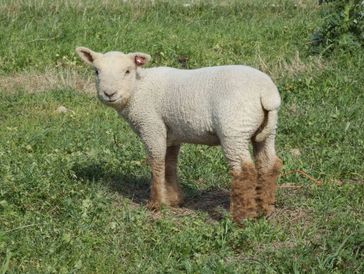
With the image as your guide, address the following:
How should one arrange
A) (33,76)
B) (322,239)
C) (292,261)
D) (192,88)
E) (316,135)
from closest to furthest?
(292,261)
(322,239)
(192,88)
(316,135)
(33,76)

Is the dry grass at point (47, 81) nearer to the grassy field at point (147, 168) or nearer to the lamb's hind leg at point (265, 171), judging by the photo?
the grassy field at point (147, 168)

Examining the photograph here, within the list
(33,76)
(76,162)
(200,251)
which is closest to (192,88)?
(200,251)

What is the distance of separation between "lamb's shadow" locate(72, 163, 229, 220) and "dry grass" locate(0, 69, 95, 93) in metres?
3.40

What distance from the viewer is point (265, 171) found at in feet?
22.0

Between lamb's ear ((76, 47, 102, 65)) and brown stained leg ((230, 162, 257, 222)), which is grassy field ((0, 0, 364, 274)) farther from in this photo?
lamb's ear ((76, 47, 102, 65))

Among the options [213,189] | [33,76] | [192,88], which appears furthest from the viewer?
[33,76]

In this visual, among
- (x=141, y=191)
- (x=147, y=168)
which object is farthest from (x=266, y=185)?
(x=147, y=168)

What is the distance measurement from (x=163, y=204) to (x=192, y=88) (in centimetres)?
108

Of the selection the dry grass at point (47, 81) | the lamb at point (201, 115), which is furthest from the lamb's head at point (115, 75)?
the dry grass at point (47, 81)

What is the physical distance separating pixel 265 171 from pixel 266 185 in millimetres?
120

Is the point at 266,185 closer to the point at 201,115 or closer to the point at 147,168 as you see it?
the point at 201,115

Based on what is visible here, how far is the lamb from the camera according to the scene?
6.31 meters

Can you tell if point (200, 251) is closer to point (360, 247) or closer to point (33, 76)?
point (360, 247)

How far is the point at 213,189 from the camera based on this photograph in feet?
25.4
